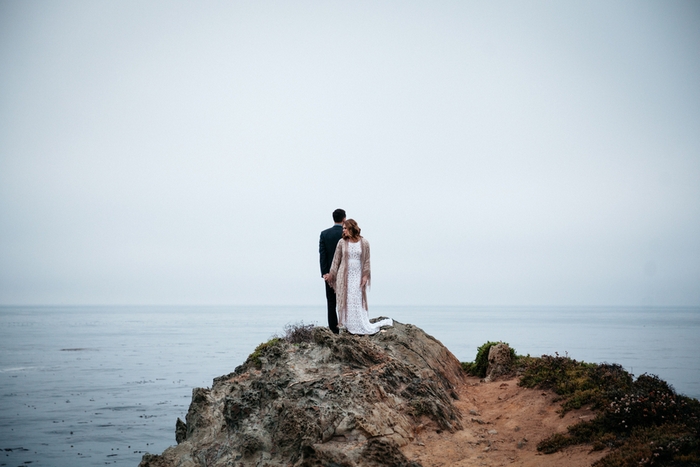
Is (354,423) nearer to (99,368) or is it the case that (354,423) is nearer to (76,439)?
(76,439)

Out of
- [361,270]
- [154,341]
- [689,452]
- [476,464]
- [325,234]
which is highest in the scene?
[325,234]

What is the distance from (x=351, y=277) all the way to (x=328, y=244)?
4.57 ft

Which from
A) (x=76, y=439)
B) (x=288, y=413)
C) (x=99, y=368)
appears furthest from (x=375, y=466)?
(x=99, y=368)

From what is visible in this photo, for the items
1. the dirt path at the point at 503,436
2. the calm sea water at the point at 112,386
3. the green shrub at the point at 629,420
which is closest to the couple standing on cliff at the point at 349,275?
the dirt path at the point at 503,436

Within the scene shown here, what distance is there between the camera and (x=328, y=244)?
15.1 meters

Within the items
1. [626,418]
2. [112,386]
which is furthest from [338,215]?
[112,386]

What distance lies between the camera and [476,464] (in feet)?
32.3

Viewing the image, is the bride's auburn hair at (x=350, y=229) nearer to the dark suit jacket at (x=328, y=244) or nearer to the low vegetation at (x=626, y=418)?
the dark suit jacket at (x=328, y=244)

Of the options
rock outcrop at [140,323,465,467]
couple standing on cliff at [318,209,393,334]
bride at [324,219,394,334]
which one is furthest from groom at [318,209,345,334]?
rock outcrop at [140,323,465,467]

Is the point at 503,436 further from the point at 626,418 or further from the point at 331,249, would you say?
the point at 331,249

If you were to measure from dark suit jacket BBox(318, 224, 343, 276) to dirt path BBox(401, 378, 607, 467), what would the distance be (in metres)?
5.65

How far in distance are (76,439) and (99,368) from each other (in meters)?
30.3

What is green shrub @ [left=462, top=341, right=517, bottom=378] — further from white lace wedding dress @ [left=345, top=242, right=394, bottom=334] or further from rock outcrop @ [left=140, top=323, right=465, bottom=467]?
white lace wedding dress @ [left=345, top=242, right=394, bottom=334]

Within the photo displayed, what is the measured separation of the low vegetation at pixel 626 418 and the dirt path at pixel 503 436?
0.32 m
